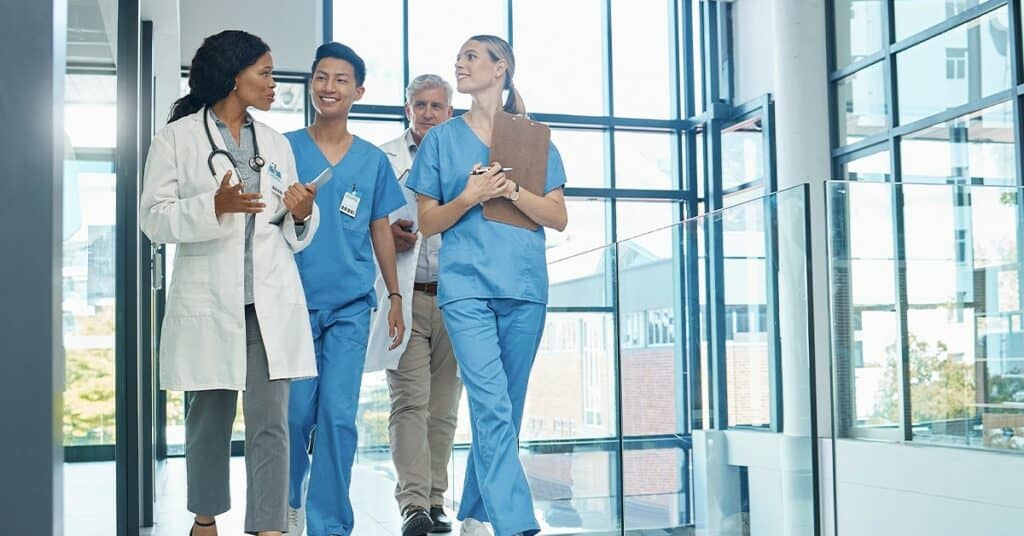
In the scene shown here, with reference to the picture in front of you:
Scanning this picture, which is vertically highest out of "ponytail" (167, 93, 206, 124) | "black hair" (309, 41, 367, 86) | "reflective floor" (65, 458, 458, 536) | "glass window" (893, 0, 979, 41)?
"glass window" (893, 0, 979, 41)

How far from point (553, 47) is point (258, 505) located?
25.4 ft

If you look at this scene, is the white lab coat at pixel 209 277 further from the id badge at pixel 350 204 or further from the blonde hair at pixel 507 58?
the blonde hair at pixel 507 58

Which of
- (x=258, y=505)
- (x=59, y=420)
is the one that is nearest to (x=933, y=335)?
(x=258, y=505)

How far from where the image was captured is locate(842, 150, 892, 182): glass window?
→ 7.96 metres

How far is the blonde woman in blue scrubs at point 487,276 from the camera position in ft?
8.69

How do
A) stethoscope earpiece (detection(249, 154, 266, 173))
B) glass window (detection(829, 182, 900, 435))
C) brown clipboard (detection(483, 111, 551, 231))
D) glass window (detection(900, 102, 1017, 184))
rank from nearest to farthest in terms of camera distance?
stethoscope earpiece (detection(249, 154, 266, 173)) < brown clipboard (detection(483, 111, 551, 231)) < glass window (detection(829, 182, 900, 435)) < glass window (detection(900, 102, 1017, 184))

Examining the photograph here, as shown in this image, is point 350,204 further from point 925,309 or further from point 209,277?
point 925,309

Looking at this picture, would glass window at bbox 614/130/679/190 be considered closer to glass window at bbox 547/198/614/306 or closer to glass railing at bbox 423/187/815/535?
glass window at bbox 547/198/614/306

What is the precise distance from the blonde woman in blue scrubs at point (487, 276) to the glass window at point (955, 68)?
4828mm

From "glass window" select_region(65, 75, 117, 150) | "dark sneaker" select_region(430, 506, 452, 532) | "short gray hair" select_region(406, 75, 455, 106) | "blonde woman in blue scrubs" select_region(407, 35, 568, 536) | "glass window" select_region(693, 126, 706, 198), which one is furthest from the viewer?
"glass window" select_region(693, 126, 706, 198)

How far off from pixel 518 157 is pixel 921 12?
18.7 feet

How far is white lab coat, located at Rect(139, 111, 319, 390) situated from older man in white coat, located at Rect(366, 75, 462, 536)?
32.9 inches

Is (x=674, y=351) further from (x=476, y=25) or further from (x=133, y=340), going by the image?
(x=476, y=25)

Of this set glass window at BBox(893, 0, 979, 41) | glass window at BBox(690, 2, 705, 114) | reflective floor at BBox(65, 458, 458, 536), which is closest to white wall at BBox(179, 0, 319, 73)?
reflective floor at BBox(65, 458, 458, 536)
